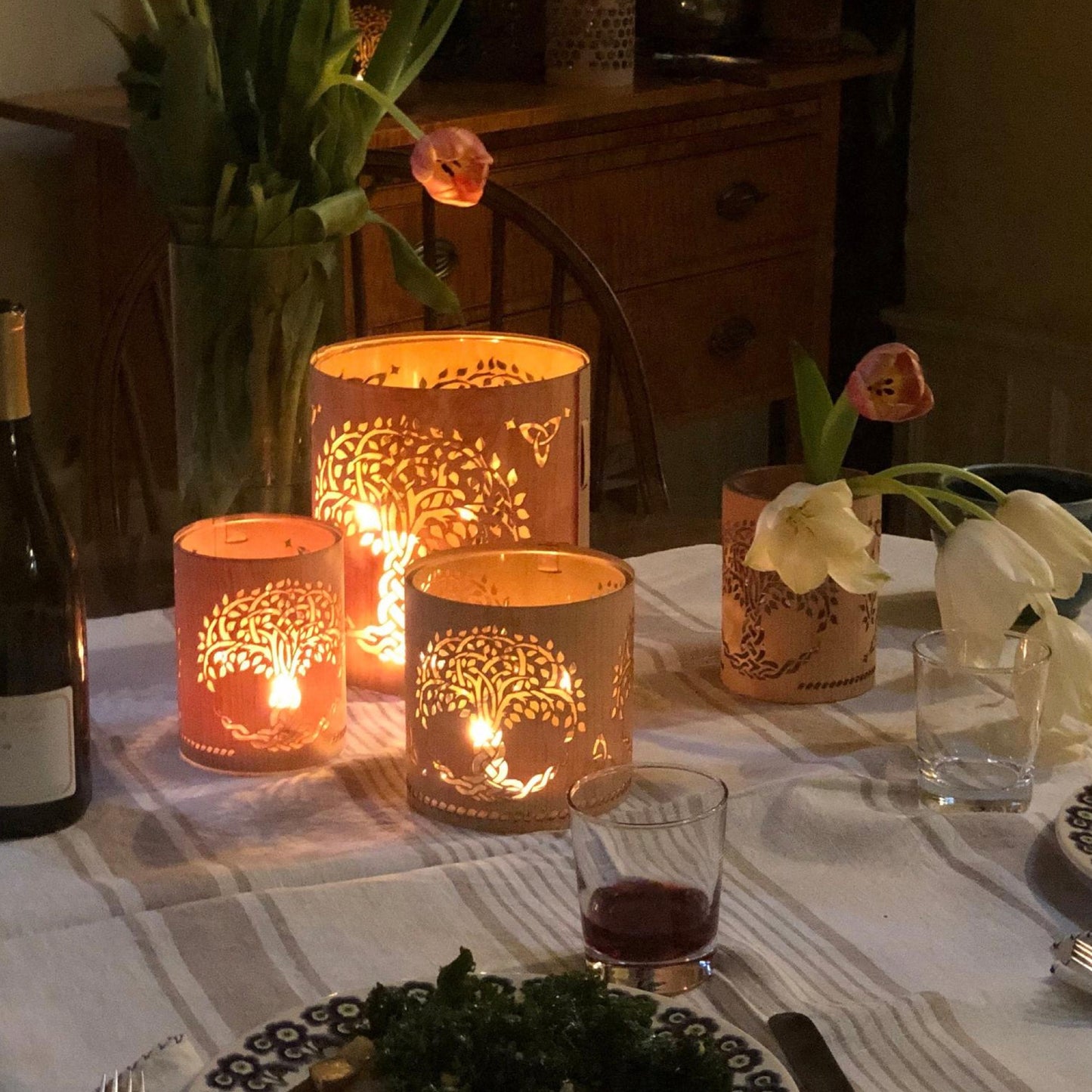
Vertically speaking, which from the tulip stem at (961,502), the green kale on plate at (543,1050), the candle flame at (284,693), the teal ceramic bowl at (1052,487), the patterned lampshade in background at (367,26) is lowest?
the candle flame at (284,693)

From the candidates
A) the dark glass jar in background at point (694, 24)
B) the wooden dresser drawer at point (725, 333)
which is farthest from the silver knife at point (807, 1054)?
the dark glass jar in background at point (694, 24)

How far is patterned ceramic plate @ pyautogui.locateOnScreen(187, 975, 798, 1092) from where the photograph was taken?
61cm

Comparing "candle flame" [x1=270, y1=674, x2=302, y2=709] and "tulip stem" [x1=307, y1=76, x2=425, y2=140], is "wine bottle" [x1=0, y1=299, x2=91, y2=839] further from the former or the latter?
"tulip stem" [x1=307, y1=76, x2=425, y2=140]

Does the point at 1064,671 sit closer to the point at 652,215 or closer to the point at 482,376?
the point at 482,376

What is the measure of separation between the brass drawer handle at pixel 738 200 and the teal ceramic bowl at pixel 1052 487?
4.74ft

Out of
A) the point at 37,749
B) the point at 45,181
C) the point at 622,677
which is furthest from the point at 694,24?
the point at 37,749

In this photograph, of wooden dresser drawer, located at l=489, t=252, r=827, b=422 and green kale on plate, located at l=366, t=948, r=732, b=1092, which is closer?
green kale on plate, located at l=366, t=948, r=732, b=1092

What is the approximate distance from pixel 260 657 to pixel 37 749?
0.14 meters

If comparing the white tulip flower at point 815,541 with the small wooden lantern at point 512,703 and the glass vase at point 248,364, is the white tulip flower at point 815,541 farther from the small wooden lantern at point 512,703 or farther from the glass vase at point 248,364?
the glass vase at point 248,364

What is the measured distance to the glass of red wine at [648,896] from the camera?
73cm

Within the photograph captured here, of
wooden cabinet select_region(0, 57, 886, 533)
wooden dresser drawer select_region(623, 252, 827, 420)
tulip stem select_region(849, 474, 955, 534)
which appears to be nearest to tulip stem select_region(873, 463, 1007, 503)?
tulip stem select_region(849, 474, 955, 534)

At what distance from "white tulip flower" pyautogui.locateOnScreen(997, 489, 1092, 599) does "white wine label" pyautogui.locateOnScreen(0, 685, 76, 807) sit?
521 millimetres

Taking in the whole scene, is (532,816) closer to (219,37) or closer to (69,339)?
(219,37)

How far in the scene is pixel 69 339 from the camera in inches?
94.8
